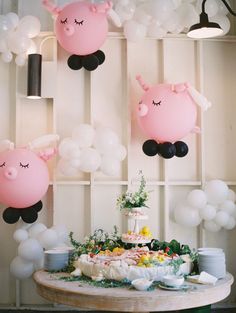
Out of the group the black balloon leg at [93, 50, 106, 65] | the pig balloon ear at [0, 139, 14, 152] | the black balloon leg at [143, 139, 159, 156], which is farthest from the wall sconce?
the pig balloon ear at [0, 139, 14, 152]

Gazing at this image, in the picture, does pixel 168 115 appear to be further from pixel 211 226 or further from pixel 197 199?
pixel 211 226

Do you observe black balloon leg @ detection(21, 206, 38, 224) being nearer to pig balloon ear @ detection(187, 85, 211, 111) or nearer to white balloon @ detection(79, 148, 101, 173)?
white balloon @ detection(79, 148, 101, 173)

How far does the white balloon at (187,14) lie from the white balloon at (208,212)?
1685mm

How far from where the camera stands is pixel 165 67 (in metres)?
4.48

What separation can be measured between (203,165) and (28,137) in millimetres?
1682

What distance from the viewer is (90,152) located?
392 centimetres

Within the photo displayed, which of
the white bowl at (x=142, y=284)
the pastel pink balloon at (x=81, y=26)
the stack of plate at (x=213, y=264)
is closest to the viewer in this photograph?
the white bowl at (x=142, y=284)

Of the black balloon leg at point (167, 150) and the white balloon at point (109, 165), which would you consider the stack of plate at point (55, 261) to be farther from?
the black balloon leg at point (167, 150)

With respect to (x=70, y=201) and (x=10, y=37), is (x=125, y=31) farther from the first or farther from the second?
(x=70, y=201)

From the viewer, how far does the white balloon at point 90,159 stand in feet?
12.8

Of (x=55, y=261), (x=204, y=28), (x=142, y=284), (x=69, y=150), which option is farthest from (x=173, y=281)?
(x=204, y=28)

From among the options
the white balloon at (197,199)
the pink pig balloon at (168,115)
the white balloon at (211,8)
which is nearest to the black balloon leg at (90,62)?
the pink pig balloon at (168,115)

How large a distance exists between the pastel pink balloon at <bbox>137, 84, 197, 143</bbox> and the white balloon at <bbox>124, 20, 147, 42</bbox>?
1.80 feet

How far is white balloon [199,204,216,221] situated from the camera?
13.5 feet
